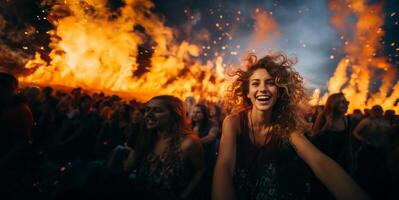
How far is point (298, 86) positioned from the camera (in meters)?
3.36

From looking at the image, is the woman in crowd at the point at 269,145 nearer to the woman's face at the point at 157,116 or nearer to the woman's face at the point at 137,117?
the woman's face at the point at 157,116

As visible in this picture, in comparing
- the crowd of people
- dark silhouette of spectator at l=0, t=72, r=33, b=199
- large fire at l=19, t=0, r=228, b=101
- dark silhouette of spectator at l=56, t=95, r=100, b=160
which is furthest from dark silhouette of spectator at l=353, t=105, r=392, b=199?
large fire at l=19, t=0, r=228, b=101

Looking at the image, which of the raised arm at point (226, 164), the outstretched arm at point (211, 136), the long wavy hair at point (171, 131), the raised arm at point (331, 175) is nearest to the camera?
the raised arm at point (331, 175)

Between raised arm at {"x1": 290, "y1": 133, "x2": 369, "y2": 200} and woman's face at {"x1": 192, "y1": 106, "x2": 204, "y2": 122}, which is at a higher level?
woman's face at {"x1": 192, "y1": 106, "x2": 204, "y2": 122}

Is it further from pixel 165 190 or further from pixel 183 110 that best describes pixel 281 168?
pixel 183 110

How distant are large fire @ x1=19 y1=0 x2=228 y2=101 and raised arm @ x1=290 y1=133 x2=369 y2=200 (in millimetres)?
15310

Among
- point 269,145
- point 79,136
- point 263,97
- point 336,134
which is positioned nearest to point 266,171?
point 269,145

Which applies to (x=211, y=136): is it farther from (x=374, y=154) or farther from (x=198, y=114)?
(x=374, y=154)

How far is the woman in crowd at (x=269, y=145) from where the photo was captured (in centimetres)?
235

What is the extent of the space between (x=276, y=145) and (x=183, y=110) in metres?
1.57

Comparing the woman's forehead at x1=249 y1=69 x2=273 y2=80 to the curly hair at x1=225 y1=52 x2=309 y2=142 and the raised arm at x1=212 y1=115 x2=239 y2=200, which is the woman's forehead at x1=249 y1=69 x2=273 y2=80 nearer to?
the curly hair at x1=225 y1=52 x2=309 y2=142

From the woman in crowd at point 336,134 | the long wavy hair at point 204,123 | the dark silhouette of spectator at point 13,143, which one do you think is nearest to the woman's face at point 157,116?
the dark silhouette of spectator at point 13,143

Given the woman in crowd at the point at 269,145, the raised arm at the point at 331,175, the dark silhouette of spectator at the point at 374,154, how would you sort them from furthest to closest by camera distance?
the dark silhouette of spectator at the point at 374,154 → the woman in crowd at the point at 269,145 → the raised arm at the point at 331,175

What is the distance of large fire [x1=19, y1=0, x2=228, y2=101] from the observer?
19328 mm
